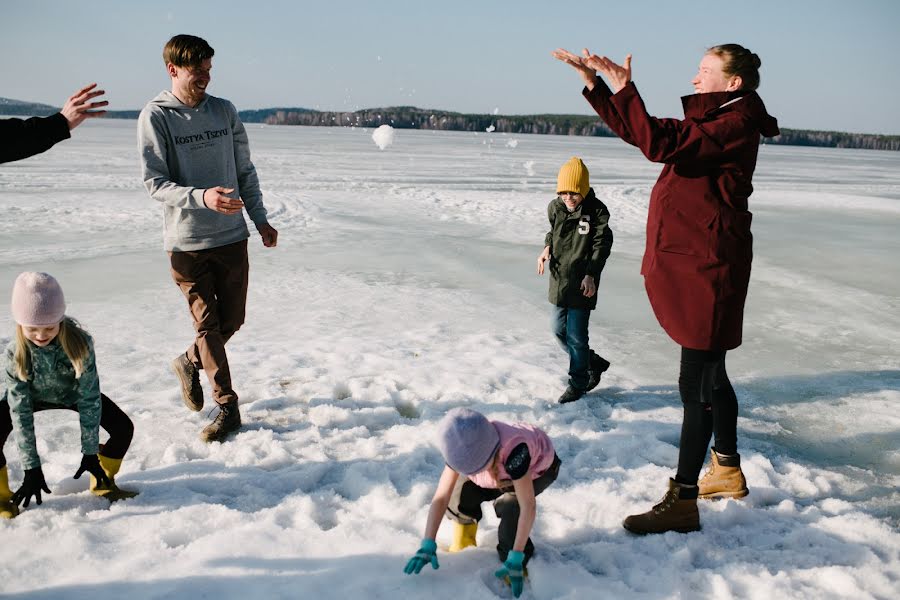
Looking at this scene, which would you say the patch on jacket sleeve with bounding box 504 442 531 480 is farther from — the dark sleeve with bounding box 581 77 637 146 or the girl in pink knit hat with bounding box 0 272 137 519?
the girl in pink knit hat with bounding box 0 272 137 519

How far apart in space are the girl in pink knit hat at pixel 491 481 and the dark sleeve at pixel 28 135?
1954 mm

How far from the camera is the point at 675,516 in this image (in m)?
2.81

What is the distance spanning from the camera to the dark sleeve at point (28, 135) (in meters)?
2.53

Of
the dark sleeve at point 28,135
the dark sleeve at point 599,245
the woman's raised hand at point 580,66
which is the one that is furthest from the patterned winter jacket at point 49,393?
the dark sleeve at point 599,245

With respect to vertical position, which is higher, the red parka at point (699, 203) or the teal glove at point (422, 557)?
the red parka at point (699, 203)

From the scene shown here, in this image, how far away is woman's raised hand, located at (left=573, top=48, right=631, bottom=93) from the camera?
7.71 ft

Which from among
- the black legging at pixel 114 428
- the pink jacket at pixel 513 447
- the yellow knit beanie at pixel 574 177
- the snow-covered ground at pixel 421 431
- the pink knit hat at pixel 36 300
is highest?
the yellow knit beanie at pixel 574 177

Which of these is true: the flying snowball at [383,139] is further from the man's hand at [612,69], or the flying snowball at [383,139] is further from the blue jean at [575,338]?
the man's hand at [612,69]

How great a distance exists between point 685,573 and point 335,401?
2.32m

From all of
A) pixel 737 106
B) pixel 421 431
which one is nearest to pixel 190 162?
pixel 421 431

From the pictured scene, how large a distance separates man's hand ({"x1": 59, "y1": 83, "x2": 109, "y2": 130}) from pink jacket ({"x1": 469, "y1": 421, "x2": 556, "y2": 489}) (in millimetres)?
2125

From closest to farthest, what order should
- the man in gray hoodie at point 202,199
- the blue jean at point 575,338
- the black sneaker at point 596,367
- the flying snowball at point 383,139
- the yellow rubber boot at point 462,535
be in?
1. the yellow rubber boot at point 462,535
2. the man in gray hoodie at point 202,199
3. the blue jean at point 575,338
4. the black sneaker at point 596,367
5. the flying snowball at point 383,139

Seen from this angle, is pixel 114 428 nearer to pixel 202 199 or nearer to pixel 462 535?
pixel 202 199

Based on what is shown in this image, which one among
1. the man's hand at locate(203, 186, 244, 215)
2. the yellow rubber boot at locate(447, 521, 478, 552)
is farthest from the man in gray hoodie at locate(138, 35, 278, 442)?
the yellow rubber boot at locate(447, 521, 478, 552)
